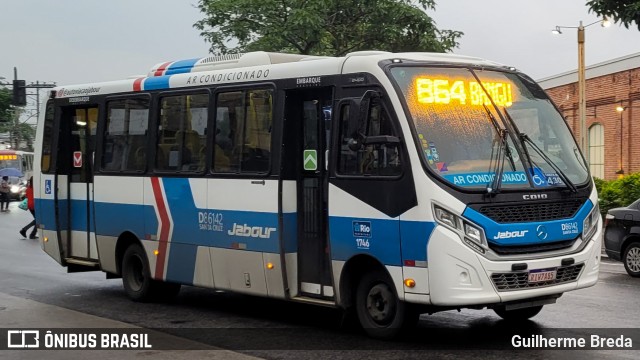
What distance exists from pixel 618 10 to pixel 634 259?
557 centimetres

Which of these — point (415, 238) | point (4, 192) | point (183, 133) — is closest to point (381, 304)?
point (415, 238)

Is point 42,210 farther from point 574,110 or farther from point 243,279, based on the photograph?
point 574,110

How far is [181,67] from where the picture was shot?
11.9 metres

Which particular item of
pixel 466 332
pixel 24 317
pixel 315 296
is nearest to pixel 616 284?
pixel 466 332

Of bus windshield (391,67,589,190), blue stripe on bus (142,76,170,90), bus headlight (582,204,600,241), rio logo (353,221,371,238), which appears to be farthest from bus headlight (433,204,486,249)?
blue stripe on bus (142,76,170,90)

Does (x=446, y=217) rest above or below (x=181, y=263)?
above

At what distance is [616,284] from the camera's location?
43.7ft

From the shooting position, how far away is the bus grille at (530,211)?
8125 mm

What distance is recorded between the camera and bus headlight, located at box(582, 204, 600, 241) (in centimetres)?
878

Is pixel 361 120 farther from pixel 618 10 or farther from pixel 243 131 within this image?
pixel 618 10

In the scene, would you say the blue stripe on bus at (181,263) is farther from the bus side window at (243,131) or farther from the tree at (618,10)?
the tree at (618,10)

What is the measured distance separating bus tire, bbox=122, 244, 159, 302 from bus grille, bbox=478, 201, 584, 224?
550 centimetres

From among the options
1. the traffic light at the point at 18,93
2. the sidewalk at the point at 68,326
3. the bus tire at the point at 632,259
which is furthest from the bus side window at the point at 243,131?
the traffic light at the point at 18,93

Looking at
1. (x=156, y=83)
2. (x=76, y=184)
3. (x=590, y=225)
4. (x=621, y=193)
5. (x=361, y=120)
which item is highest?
(x=156, y=83)
